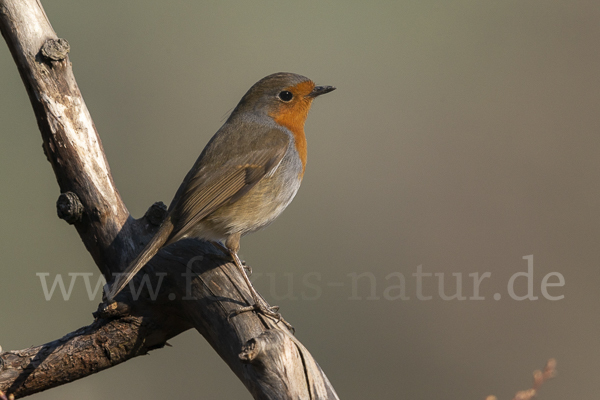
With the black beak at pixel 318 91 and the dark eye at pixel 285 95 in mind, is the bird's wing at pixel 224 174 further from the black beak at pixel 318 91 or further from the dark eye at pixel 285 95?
the black beak at pixel 318 91

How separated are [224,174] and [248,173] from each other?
0.14 meters

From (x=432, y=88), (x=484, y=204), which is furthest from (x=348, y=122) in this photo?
(x=484, y=204)

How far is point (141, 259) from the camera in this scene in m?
3.01

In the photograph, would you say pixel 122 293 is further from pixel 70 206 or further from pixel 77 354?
pixel 70 206

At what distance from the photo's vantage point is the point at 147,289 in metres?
3.13

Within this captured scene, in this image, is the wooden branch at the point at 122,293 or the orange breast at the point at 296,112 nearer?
the wooden branch at the point at 122,293

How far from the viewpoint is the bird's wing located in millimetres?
3334

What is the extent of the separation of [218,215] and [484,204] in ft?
15.9

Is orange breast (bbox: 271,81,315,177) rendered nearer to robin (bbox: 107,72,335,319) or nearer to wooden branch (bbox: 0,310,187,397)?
robin (bbox: 107,72,335,319)

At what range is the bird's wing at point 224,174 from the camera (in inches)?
131

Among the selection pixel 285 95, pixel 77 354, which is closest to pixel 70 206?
pixel 77 354

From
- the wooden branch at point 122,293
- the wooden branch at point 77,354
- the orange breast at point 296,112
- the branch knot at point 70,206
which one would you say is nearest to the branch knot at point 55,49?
the wooden branch at point 122,293

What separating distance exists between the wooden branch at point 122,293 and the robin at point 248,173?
0.19 metres

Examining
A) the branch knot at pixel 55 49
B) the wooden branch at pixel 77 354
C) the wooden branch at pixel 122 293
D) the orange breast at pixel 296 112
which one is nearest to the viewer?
the wooden branch at pixel 122 293
